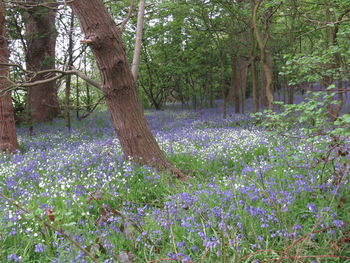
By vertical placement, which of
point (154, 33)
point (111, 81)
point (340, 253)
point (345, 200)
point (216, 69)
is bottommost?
point (340, 253)

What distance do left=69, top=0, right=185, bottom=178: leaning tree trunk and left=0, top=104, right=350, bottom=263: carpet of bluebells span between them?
0.35 meters

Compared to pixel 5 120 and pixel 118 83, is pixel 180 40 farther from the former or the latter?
pixel 118 83

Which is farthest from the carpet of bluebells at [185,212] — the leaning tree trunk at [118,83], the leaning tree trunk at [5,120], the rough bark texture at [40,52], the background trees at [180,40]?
the rough bark texture at [40,52]

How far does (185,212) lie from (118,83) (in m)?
2.61

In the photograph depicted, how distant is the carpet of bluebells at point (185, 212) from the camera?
2.87 metres

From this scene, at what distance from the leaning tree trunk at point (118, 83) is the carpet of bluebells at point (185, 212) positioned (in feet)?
1.16

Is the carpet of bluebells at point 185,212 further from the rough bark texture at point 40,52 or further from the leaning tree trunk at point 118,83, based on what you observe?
the rough bark texture at point 40,52

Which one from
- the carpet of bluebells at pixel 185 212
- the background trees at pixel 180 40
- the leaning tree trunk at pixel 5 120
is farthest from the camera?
the background trees at pixel 180 40

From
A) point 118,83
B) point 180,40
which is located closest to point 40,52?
point 180,40

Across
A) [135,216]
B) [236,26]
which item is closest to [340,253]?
[135,216]

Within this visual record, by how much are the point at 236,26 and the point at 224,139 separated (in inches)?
284

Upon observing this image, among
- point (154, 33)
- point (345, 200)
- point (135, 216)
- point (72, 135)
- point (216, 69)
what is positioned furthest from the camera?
point (216, 69)

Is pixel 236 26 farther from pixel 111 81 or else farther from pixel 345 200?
pixel 345 200

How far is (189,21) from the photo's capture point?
1402cm
